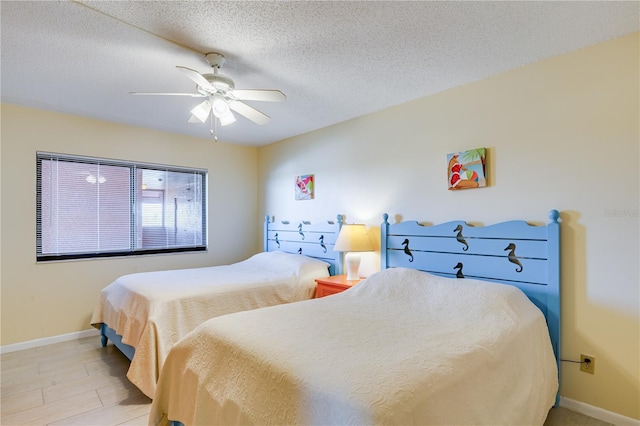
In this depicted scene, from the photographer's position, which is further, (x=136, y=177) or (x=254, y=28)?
(x=136, y=177)

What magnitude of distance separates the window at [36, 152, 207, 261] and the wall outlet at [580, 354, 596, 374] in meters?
4.05

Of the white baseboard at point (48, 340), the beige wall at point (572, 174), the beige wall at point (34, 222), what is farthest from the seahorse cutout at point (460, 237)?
the white baseboard at point (48, 340)

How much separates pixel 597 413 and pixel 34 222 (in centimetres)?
482

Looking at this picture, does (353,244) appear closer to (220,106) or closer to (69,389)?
(220,106)

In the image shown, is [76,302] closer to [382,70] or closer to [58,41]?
[58,41]

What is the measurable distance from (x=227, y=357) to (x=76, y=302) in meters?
2.90

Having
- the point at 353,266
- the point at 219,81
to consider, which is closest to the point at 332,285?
the point at 353,266

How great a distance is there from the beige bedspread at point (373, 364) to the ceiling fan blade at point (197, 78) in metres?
1.39

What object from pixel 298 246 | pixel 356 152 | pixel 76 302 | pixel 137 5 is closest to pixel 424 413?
pixel 137 5

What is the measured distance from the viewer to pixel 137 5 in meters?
1.70

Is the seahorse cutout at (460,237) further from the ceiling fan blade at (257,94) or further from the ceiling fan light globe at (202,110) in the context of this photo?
the ceiling fan light globe at (202,110)

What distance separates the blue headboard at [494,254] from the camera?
7.17 ft

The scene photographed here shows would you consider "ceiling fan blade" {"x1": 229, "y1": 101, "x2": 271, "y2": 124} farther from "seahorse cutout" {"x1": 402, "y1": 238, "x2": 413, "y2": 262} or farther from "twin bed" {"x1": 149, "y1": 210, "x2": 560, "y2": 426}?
"seahorse cutout" {"x1": 402, "y1": 238, "x2": 413, "y2": 262}

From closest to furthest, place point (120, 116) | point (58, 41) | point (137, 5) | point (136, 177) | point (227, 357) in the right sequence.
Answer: point (227, 357) → point (137, 5) → point (58, 41) → point (120, 116) → point (136, 177)
